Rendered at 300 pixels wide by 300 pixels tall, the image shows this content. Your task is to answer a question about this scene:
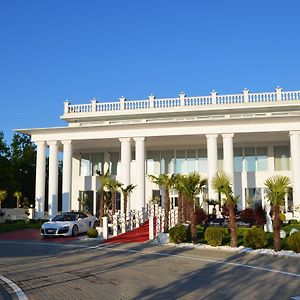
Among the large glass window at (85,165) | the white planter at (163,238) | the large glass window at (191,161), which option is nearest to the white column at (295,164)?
the large glass window at (191,161)

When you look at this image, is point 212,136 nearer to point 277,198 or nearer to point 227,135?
point 227,135

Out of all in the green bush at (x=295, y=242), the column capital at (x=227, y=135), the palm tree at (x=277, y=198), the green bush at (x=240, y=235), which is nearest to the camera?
the green bush at (x=295, y=242)

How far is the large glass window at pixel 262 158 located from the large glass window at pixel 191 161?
5.05 metres

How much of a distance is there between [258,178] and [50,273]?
87.2 feet

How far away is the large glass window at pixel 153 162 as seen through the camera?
38.8 m

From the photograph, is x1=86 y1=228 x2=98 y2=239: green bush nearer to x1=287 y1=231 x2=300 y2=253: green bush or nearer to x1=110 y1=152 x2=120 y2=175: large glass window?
x1=287 y1=231 x2=300 y2=253: green bush

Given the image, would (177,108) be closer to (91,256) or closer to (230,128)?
(230,128)

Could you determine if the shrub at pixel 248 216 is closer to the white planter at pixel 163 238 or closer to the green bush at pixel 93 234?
the white planter at pixel 163 238

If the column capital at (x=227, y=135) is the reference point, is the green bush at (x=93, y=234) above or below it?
below

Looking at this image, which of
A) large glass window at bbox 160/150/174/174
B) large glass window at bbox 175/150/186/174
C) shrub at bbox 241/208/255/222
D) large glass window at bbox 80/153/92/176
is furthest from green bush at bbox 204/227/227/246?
large glass window at bbox 80/153/92/176

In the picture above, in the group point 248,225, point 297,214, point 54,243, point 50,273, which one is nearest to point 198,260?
point 50,273

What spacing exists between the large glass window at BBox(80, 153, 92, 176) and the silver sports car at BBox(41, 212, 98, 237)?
1184 cm

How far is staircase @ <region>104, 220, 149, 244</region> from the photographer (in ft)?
75.5

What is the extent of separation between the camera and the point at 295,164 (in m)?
31.2
